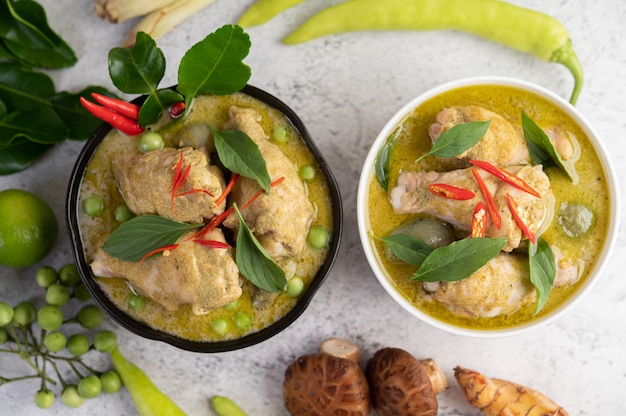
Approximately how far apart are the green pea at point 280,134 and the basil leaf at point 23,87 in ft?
4.28

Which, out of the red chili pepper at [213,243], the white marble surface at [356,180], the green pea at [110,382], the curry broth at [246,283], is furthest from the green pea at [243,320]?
the green pea at [110,382]

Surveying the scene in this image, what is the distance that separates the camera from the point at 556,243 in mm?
2969

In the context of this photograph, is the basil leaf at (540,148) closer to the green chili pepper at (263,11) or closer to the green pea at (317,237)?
the green pea at (317,237)

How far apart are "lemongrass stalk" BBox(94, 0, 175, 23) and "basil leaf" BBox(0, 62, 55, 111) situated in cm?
45

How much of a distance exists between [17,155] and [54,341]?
3.16ft

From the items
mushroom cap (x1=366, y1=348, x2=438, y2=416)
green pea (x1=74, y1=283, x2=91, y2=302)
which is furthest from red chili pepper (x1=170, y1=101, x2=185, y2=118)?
mushroom cap (x1=366, y1=348, x2=438, y2=416)

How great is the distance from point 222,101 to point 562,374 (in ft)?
7.57

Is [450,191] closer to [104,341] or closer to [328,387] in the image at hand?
[328,387]

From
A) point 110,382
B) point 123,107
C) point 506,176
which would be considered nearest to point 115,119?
point 123,107

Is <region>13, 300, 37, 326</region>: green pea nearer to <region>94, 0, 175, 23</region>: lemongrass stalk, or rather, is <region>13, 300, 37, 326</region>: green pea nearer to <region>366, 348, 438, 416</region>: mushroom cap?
<region>94, 0, 175, 23</region>: lemongrass stalk

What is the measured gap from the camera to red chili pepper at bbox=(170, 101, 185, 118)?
2.87 metres

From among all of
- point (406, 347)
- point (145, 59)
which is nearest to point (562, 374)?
point (406, 347)

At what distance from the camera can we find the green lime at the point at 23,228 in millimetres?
3100

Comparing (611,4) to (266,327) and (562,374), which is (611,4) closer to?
(562,374)
